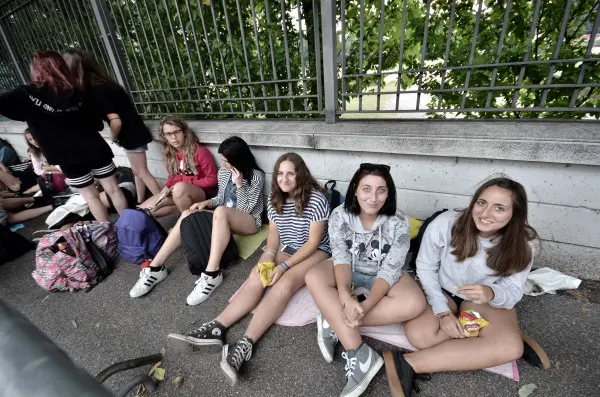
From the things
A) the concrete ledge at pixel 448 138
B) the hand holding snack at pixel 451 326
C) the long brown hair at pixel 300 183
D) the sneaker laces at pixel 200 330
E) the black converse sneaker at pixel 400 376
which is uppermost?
the concrete ledge at pixel 448 138

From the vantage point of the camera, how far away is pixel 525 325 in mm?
2078

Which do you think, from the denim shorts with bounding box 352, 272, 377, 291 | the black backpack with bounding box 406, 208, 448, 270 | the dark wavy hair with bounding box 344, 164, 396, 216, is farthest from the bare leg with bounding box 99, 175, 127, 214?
the black backpack with bounding box 406, 208, 448, 270

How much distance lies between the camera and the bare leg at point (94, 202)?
3.36 meters

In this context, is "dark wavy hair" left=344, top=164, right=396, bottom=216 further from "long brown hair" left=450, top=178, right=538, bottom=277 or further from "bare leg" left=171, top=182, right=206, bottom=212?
"bare leg" left=171, top=182, right=206, bottom=212

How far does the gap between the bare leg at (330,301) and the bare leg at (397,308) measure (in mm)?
151

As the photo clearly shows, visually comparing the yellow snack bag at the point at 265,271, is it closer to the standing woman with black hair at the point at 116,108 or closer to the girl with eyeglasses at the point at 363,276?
the girl with eyeglasses at the point at 363,276

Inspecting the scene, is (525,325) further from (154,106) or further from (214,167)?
(154,106)

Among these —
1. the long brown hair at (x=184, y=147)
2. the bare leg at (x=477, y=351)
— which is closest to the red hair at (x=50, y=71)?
the long brown hair at (x=184, y=147)

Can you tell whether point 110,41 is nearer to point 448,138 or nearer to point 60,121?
point 60,121

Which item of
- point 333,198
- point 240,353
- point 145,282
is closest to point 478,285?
point 333,198

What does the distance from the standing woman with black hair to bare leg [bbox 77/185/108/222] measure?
0.52 m

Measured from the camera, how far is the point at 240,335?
2.19 meters

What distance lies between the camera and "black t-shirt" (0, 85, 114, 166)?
2.71m

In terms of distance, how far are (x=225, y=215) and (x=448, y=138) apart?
1987mm
